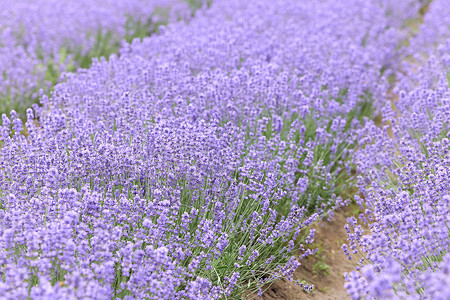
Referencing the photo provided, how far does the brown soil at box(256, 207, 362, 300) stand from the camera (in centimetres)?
328

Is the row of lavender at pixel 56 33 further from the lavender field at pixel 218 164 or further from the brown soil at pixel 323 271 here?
the brown soil at pixel 323 271

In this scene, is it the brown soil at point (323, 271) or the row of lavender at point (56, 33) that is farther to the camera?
the row of lavender at point (56, 33)

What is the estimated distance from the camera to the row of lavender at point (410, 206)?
214 centimetres

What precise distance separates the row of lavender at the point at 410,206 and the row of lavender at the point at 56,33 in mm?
3369

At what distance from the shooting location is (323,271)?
370 cm

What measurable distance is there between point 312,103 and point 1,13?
14.2 ft

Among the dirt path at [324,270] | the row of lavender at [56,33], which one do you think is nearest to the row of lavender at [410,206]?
the dirt path at [324,270]

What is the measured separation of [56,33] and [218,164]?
399cm

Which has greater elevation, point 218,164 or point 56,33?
point 218,164

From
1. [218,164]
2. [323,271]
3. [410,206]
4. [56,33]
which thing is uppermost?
[410,206]

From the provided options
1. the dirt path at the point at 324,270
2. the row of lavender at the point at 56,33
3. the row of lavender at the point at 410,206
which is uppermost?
the row of lavender at the point at 410,206

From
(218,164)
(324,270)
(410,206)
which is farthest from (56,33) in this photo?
(410,206)

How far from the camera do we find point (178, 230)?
282cm

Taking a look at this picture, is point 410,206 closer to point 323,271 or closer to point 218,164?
point 323,271
